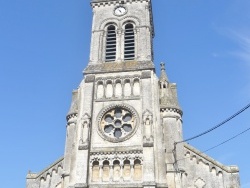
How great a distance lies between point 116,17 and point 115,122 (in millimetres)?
11145

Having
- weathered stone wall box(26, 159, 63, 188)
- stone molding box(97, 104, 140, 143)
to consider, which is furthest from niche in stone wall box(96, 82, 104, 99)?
weathered stone wall box(26, 159, 63, 188)

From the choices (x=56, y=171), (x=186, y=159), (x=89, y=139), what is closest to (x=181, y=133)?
(x=186, y=159)

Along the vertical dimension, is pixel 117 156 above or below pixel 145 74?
below

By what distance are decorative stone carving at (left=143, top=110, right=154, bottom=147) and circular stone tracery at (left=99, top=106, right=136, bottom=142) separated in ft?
3.55

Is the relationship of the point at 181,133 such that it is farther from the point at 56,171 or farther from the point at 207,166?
the point at 56,171

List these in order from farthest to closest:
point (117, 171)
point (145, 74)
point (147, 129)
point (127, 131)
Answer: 1. point (145, 74)
2. point (127, 131)
3. point (147, 129)
4. point (117, 171)

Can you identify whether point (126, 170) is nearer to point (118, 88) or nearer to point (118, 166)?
point (118, 166)

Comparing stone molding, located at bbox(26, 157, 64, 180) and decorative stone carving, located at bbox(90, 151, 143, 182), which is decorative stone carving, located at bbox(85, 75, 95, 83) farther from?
stone molding, located at bbox(26, 157, 64, 180)

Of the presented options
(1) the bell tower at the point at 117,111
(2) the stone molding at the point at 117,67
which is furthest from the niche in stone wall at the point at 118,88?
(2) the stone molding at the point at 117,67

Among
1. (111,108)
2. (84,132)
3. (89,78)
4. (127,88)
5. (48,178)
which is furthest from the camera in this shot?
(89,78)

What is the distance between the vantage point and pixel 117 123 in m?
30.3

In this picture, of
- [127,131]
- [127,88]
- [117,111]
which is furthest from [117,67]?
[127,131]

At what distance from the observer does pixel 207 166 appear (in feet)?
96.0

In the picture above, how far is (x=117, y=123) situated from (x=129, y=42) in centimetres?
845
